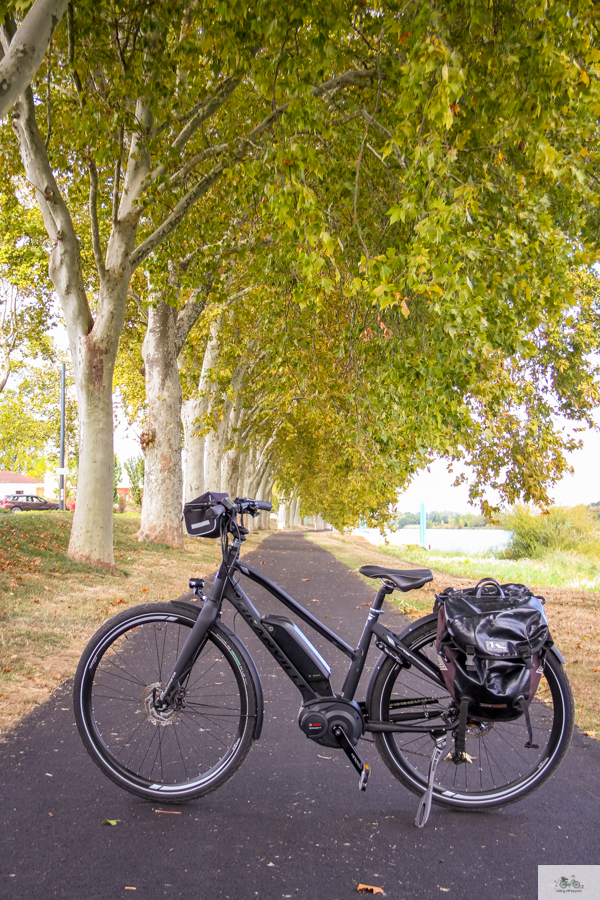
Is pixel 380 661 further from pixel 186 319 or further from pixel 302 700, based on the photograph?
pixel 186 319

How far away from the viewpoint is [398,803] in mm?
3191

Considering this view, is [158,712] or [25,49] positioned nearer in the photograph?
[158,712]

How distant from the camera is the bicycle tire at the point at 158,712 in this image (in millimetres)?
3139

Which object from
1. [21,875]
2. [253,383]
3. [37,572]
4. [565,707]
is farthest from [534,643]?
[253,383]

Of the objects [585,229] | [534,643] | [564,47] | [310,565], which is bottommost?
[310,565]

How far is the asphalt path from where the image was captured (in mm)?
2463

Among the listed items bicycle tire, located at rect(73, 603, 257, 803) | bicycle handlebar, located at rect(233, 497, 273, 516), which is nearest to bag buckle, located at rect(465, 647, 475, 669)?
bicycle tire, located at rect(73, 603, 257, 803)

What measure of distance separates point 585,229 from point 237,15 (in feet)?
17.0

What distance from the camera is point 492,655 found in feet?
9.48

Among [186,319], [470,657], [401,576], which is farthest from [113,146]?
[470,657]

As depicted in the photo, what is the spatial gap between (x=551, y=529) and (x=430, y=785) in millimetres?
27500

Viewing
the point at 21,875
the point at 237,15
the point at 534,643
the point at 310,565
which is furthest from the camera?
the point at 310,565

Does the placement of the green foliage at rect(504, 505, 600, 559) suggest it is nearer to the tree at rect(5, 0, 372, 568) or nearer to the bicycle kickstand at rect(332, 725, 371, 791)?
the tree at rect(5, 0, 372, 568)

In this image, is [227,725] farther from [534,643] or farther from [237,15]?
[237,15]
